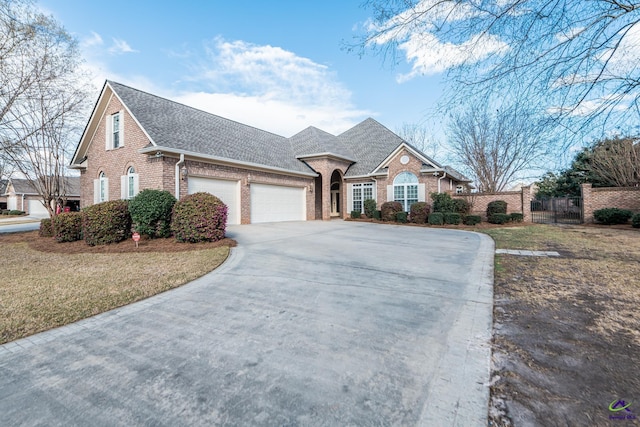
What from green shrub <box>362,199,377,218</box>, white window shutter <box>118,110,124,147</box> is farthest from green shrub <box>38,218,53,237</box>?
green shrub <box>362,199,377,218</box>

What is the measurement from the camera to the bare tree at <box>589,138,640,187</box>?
1636cm

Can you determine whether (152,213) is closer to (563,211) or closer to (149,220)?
(149,220)

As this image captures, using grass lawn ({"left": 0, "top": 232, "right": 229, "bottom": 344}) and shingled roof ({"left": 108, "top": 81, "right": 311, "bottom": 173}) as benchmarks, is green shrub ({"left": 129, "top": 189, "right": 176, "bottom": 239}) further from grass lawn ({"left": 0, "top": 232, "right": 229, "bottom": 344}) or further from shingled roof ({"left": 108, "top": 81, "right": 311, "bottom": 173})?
shingled roof ({"left": 108, "top": 81, "right": 311, "bottom": 173})

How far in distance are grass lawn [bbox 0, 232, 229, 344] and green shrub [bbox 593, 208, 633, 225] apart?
19.2 meters

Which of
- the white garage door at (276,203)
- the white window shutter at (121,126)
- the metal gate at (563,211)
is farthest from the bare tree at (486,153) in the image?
the white window shutter at (121,126)

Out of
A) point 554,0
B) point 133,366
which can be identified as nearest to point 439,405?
point 133,366

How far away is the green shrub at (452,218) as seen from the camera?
15.9m

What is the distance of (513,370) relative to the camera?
2.43 m

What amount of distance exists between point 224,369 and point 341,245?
663 cm

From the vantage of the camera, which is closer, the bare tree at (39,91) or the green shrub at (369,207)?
the bare tree at (39,91)

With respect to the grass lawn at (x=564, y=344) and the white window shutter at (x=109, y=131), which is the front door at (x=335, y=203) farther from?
the grass lawn at (x=564, y=344)

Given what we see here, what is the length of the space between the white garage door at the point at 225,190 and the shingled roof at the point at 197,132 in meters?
1.31

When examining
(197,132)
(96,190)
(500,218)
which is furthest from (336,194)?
(96,190)

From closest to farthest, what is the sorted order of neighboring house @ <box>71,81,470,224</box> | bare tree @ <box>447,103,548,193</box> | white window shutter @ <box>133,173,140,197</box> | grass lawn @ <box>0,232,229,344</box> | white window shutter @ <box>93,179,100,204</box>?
1. grass lawn @ <box>0,232,229,344</box>
2. neighboring house @ <box>71,81,470,224</box>
3. white window shutter @ <box>133,173,140,197</box>
4. white window shutter @ <box>93,179,100,204</box>
5. bare tree @ <box>447,103,548,193</box>
